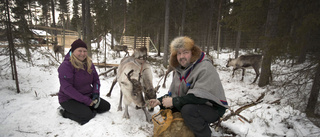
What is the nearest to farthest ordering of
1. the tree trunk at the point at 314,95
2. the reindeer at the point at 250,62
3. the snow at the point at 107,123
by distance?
the snow at the point at 107,123 → the tree trunk at the point at 314,95 → the reindeer at the point at 250,62

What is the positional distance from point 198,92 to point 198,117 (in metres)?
0.44

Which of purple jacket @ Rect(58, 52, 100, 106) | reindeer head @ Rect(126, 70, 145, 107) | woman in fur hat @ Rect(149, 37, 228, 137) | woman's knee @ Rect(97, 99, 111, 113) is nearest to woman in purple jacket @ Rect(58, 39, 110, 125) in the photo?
purple jacket @ Rect(58, 52, 100, 106)

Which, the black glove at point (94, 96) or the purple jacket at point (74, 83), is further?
the black glove at point (94, 96)

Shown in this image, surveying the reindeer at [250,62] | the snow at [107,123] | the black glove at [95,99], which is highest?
the reindeer at [250,62]

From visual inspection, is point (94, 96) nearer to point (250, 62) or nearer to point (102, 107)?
point (102, 107)

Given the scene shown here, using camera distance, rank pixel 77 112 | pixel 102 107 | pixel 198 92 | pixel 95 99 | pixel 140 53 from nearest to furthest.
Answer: pixel 198 92 → pixel 77 112 → pixel 95 99 → pixel 102 107 → pixel 140 53

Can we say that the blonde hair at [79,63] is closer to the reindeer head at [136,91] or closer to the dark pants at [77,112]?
the dark pants at [77,112]

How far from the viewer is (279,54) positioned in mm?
3932

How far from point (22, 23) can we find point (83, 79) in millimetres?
3778

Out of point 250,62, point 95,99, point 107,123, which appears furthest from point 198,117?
point 250,62

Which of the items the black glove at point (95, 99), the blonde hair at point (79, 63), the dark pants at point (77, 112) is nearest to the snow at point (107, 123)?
the dark pants at point (77, 112)

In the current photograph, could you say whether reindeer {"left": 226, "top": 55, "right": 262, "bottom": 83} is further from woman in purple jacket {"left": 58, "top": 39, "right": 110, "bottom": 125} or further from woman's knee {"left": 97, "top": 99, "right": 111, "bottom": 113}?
woman in purple jacket {"left": 58, "top": 39, "right": 110, "bottom": 125}

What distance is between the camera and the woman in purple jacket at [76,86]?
3.07 meters

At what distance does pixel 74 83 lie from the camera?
325 centimetres
